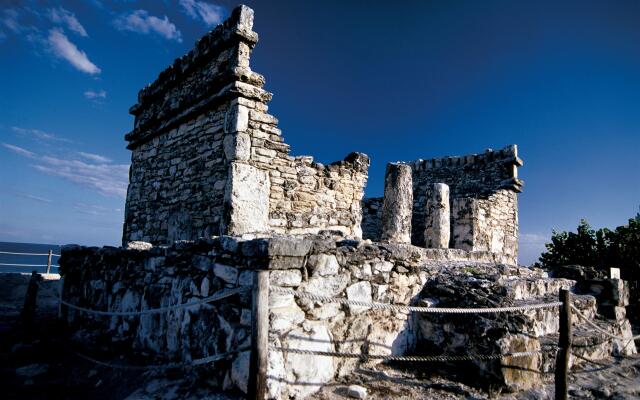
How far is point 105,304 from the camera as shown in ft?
15.9

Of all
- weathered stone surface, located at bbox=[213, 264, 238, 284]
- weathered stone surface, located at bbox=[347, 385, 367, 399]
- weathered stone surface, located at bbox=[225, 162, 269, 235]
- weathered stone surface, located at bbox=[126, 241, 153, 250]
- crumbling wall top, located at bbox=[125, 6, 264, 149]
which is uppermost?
crumbling wall top, located at bbox=[125, 6, 264, 149]

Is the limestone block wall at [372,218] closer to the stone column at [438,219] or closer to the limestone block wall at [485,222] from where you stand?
the stone column at [438,219]

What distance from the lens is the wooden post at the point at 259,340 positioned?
226 centimetres

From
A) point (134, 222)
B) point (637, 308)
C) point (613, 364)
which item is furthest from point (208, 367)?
point (637, 308)

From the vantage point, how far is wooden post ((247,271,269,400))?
2258mm

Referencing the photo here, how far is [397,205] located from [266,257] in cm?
582

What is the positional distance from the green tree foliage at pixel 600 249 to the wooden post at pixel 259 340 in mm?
11483

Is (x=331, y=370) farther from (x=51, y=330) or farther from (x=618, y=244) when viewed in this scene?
(x=618, y=244)

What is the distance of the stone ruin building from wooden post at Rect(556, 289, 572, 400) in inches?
8.8

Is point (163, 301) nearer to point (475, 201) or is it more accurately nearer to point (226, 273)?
point (226, 273)

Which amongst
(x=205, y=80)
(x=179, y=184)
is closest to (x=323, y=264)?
(x=179, y=184)

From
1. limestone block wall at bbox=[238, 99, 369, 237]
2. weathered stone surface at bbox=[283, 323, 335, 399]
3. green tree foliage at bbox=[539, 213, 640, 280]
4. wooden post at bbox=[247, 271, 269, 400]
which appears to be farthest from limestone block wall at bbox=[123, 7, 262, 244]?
green tree foliage at bbox=[539, 213, 640, 280]

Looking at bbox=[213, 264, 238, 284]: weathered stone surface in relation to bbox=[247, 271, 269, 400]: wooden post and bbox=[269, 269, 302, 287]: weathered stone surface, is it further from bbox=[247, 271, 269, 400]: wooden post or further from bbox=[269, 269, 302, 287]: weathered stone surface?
bbox=[247, 271, 269, 400]: wooden post

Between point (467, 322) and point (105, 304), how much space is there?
469 centimetres
